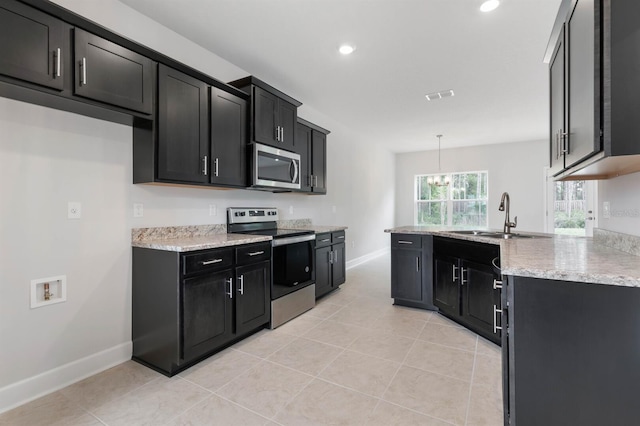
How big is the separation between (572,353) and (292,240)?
238 centimetres

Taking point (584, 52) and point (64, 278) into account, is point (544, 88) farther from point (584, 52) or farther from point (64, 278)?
point (64, 278)

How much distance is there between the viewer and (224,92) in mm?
2727

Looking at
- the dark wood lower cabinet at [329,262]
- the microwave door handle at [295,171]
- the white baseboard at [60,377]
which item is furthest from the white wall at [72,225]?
the dark wood lower cabinet at [329,262]

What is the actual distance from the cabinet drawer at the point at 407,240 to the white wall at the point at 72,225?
86.4 inches

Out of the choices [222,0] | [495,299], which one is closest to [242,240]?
[222,0]

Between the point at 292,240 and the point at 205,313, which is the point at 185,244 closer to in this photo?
the point at 205,313

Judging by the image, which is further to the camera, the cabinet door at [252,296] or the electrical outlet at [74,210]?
the cabinet door at [252,296]

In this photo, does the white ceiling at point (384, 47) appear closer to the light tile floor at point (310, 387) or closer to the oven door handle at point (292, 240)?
the oven door handle at point (292, 240)

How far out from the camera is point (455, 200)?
776 centimetres

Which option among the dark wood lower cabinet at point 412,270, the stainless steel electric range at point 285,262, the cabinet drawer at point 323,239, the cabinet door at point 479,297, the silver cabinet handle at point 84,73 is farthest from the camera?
the cabinet drawer at point 323,239

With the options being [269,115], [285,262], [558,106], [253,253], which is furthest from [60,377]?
[558,106]

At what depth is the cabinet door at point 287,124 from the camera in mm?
3312

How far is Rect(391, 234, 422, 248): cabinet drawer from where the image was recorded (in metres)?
3.36

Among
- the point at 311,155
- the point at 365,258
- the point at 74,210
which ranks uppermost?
the point at 311,155
